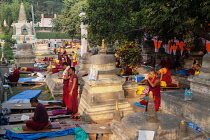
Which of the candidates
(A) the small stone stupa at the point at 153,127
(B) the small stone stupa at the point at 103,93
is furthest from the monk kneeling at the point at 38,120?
(A) the small stone stupa at the point at 153,127

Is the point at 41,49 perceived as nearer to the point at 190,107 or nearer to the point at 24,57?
the point at 24,57

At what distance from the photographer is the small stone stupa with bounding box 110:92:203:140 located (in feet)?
16.1

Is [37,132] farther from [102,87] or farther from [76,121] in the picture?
[102,87]

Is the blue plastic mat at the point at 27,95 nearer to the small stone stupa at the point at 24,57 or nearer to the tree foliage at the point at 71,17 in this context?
the small stone stupa at the point at 24,57

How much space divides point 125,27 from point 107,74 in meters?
3.73

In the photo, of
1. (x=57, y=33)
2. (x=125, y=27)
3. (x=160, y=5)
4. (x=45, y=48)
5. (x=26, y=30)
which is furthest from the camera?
(x=57, y=33)

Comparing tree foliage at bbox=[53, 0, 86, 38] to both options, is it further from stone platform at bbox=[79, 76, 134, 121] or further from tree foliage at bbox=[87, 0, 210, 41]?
stone platform at bbox=[79, 76, 134, 121]

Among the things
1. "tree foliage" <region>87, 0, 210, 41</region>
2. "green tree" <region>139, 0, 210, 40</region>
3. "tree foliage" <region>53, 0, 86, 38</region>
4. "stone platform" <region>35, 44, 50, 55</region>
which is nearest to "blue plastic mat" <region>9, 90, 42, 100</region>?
"tree foliage" <region>87, 0, 210, 41</region>

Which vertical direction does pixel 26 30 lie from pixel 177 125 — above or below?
above

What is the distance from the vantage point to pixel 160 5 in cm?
789

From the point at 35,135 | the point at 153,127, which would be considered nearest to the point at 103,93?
the point at 35,135

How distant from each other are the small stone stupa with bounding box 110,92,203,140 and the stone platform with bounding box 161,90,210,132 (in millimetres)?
1481

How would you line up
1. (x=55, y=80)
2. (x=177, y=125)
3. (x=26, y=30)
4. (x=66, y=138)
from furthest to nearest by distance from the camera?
1. (x=26, y=30)
2. (x=55, y=80)
3. (x=66, y=138)
4. (x=177, y=125)

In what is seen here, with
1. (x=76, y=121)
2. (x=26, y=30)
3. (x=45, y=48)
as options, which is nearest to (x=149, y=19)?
(x=76, y=121)
